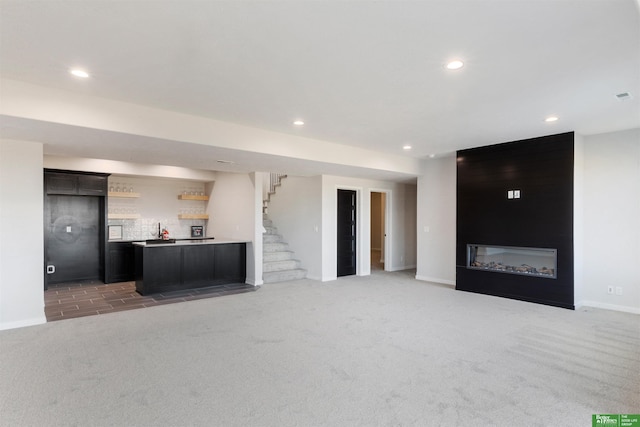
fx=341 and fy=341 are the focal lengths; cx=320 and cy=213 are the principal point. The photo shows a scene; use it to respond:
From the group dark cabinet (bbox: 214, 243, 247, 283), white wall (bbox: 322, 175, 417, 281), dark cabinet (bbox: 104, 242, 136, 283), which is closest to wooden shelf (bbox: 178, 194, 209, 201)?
dark cabinet (bbox: 104, 242, 136, 283)

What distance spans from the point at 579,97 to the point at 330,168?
3845 mm

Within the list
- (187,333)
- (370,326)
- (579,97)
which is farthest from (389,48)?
(187,333)

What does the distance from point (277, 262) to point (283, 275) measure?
439 millimetres

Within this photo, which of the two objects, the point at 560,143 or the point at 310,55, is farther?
the point at 560,143

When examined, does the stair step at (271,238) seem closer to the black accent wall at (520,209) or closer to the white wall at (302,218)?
the white wall at (302,218)

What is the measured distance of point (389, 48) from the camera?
2.69m

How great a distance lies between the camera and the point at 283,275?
753cm

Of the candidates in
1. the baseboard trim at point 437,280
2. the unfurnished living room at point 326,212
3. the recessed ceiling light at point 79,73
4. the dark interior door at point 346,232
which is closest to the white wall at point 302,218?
the unfurnished living room at point 326,212

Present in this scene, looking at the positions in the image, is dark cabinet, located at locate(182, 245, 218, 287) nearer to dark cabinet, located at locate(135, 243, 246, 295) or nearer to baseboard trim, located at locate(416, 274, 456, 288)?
dark cabinet, located at locate(135, 243, 246, 295)

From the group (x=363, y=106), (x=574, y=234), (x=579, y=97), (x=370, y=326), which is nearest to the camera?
(x=579, y=97)

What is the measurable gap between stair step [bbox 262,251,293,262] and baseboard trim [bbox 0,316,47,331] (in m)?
4.08

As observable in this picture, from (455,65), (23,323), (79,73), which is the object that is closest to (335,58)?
(455,65)

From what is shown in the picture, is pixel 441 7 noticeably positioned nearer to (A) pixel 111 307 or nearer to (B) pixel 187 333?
(B) pixel 187 333

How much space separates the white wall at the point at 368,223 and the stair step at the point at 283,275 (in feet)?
1.95
